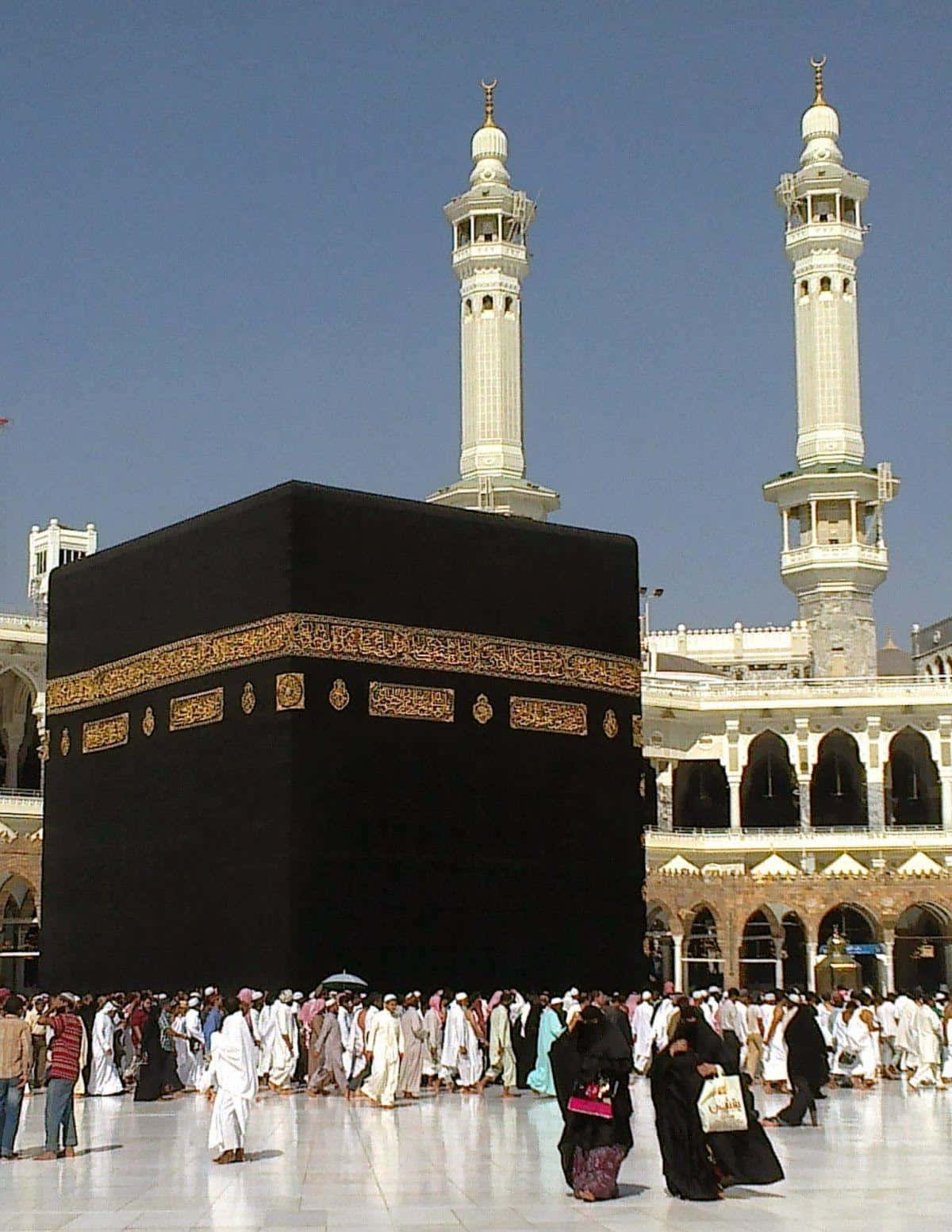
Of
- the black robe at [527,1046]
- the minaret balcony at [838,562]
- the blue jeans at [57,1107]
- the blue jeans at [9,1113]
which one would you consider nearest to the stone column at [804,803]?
the minaret balcony at [838,562]

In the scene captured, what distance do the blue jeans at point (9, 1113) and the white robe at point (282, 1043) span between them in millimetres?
3087

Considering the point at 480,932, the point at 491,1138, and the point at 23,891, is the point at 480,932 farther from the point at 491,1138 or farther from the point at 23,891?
the point at 23,891

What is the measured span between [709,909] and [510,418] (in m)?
9.93

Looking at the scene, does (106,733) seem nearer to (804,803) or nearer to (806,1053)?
(806,1053)

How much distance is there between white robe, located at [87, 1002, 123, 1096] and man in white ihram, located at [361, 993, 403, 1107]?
1.83 m

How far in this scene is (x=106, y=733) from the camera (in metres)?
13.7

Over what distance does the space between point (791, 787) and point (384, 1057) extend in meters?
24.1

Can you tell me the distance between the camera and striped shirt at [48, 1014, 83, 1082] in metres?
7.84

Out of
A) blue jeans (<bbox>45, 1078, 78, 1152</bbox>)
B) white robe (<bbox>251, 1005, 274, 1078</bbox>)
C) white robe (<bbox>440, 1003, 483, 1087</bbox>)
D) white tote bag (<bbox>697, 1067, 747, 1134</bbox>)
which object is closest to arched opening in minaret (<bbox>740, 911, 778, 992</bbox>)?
white robe (<bbox>440, 1003, 483, 1087</bbox>)

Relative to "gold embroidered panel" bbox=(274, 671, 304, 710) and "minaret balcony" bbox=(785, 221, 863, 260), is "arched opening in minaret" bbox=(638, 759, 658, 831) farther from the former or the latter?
"gold embroidered panel" bbox=(274, 671, 304, 710)

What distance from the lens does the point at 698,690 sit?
31.8 m

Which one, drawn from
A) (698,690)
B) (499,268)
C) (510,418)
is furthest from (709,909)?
(499,268)

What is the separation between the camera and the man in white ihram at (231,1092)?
7617 mm

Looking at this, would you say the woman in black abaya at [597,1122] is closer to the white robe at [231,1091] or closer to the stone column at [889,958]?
the white robe at [231,1091]
